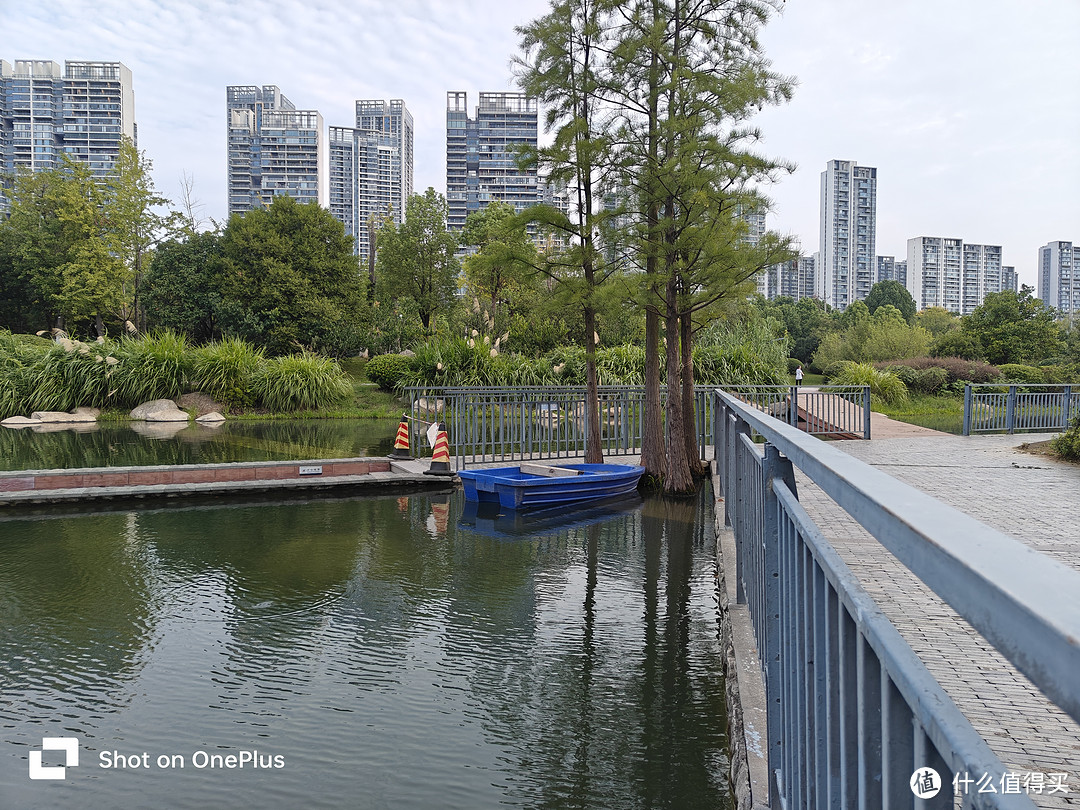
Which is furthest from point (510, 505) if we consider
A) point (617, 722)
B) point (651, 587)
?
point (617, 722)

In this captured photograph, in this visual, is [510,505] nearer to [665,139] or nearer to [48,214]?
[665,139]

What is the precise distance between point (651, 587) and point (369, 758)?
11.6 ft

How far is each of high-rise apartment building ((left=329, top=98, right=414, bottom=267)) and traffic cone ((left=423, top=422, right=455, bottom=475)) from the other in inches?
4018

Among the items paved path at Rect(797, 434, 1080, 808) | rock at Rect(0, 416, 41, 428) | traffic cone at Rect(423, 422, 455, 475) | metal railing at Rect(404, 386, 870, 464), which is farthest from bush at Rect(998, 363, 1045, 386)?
rock at Rect(0, 416, 41, 428)

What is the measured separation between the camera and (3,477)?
33.4 ft

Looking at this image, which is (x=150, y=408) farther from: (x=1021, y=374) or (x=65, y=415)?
(x=1021, y=374)

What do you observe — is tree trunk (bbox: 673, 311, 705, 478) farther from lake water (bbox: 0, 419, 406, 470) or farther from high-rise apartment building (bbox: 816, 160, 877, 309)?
high-rise apartment building (bbox: 816, 160, 877, 309)

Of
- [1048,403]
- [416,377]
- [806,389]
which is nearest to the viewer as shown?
[806,389]

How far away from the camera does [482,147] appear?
9681 centimetres

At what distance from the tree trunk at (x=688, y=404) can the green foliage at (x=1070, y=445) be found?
5412mm

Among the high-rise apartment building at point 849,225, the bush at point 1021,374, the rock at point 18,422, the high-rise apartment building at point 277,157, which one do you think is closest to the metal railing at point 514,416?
the rock at point 18,422

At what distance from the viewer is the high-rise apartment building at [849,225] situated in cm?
9625

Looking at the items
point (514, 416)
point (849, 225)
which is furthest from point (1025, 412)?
point (849, 225)

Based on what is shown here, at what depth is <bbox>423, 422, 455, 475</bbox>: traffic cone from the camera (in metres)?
11.8
